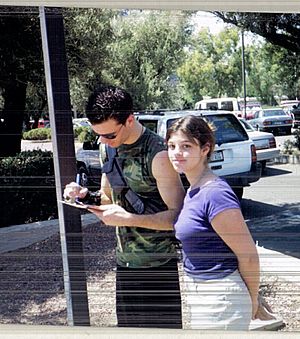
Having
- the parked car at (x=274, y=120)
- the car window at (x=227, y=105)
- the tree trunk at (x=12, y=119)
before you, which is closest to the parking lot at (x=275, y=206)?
the parked car at (x=274, y=120)

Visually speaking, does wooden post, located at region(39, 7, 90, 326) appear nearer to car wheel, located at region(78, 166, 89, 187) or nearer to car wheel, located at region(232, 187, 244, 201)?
car wheel, located at region(78, 166, 89, 187)

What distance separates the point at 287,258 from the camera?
201 centimetres

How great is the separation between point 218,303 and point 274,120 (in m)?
0.60

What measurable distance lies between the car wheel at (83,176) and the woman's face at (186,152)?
0.28 metres

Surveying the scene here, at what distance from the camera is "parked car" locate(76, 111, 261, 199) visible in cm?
192

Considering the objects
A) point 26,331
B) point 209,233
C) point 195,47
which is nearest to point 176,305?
point 209,233

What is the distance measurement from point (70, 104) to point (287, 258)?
86cm

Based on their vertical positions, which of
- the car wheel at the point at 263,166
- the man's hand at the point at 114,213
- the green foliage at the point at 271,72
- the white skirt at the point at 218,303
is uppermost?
the green foliage at the point at 271,72

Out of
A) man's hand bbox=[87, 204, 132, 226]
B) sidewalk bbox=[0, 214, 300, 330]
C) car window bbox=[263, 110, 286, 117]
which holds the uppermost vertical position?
car window bbox=[263, 110, 286, 117]

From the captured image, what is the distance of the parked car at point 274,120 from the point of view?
1.95 metres

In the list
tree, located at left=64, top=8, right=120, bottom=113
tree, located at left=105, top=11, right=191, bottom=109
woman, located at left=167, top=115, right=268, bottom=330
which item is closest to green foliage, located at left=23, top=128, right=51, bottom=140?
tree, located at left=64, top=8, right=120, bottom=113

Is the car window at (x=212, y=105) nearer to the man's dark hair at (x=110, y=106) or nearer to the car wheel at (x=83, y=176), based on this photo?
Result: the man's dark hair at (x=110, y=106)

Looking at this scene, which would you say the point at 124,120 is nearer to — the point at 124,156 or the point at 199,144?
the point at 124,156

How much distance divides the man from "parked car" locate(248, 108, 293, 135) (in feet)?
1.04
